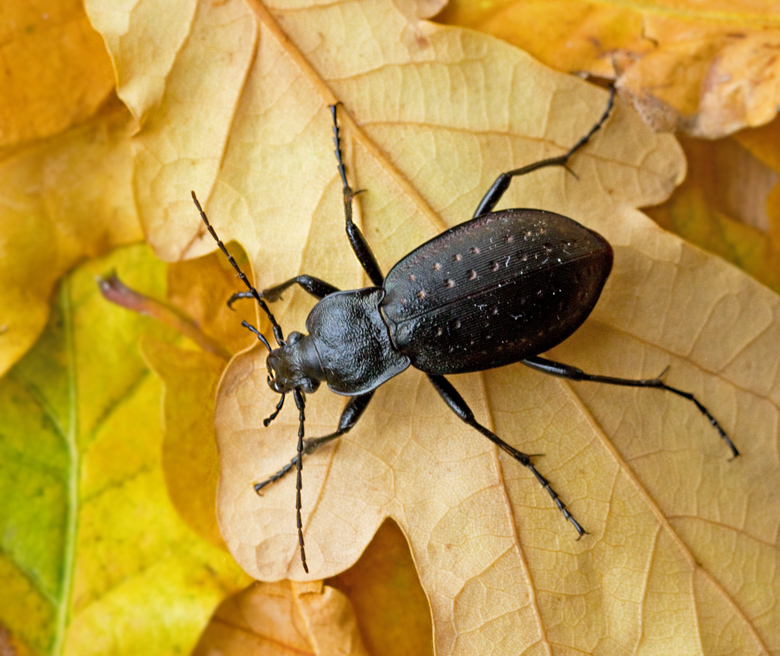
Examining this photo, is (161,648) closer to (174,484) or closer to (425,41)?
(174,484)

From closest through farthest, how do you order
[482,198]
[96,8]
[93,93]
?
[96,8] < [482,198] < [93,93]

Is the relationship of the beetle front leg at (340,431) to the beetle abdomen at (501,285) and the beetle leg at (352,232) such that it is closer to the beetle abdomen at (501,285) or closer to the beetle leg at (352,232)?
the beetle abdomen at (501,285)

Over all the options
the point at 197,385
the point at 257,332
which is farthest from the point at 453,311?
the point at 197,385

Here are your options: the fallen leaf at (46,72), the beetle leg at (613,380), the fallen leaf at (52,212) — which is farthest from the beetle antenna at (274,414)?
the fallen leaf at (46,72)

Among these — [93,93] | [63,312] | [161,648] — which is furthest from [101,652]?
[93,93]

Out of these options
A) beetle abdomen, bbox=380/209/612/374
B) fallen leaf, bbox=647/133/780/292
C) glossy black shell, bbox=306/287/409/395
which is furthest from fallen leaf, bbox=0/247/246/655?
fallen leaf, bbox=647/133/780/292

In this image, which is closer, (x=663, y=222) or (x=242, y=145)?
(x=242, y=145)
